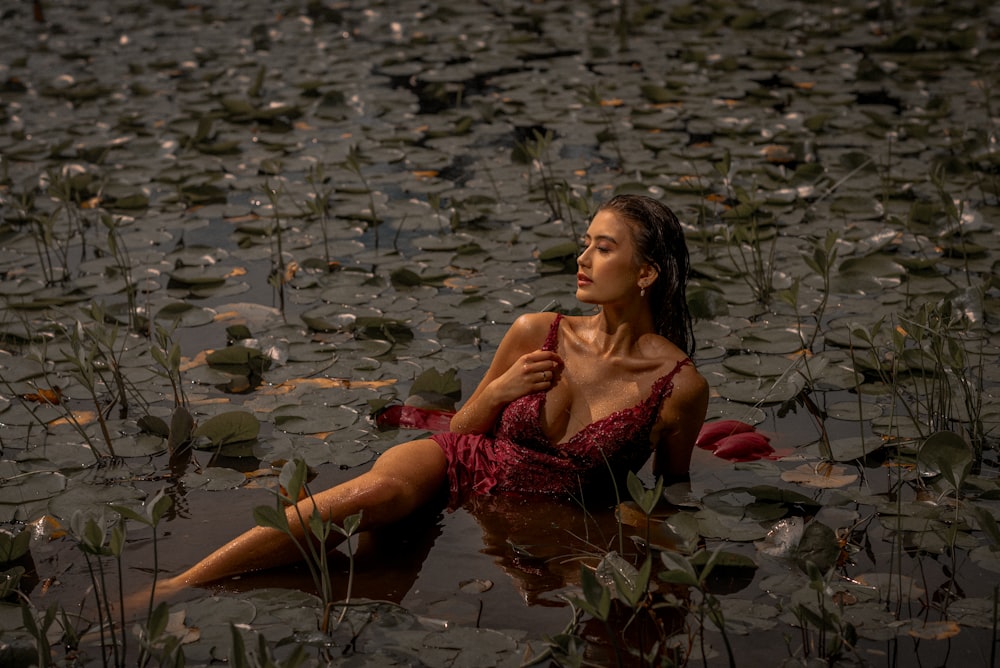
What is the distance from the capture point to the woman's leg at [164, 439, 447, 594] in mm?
2670

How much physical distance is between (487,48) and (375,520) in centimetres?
591

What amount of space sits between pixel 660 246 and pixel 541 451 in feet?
2.00

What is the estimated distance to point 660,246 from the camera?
112 inches

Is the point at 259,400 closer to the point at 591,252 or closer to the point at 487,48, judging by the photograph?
the point at 591,252

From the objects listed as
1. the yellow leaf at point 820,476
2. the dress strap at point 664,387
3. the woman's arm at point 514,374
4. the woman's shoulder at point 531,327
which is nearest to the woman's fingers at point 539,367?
the woman's arm at point 514,374

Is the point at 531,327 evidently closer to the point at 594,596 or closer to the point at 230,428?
the point at 230,428

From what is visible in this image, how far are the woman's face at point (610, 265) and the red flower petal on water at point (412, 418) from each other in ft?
2.37

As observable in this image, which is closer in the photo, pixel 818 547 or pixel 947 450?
pixel 818 547

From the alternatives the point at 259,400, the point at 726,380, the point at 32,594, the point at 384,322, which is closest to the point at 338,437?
the point at 259,400

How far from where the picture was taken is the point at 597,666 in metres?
2.29

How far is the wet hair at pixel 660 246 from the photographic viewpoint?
2850 mm

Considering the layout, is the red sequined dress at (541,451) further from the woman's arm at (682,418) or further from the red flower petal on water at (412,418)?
the red flower petal on water at (412,418)

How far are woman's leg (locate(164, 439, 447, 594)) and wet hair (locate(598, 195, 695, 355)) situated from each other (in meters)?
0.70

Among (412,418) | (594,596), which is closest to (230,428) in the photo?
(412,418)
